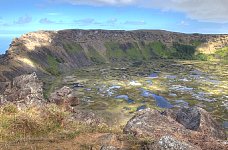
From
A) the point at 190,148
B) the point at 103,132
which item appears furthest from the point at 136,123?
the point at 190,148

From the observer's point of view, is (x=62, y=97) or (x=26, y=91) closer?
(x=26, y=91)

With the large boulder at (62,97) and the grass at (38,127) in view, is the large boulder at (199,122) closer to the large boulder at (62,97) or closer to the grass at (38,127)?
the grass at (38,127)

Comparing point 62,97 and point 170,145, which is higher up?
point 170,145

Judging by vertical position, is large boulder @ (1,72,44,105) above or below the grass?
below

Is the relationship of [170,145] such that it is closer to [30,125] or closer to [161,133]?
[161,133]

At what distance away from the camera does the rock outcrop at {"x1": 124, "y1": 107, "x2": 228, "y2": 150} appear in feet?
83.4

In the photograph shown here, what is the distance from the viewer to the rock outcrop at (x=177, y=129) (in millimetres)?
25406

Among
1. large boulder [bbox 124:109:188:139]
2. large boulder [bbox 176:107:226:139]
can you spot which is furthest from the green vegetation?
large boulder [bbox 176:107:226:139]

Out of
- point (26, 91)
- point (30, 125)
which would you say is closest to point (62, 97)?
point (26, 91)

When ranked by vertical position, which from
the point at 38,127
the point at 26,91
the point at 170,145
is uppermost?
the point at 170,145

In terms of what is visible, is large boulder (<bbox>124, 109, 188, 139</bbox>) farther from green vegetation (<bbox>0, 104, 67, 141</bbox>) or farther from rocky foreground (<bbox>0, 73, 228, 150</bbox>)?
green vegetation (<bbox>0, 104, 67, 141</bbox>)

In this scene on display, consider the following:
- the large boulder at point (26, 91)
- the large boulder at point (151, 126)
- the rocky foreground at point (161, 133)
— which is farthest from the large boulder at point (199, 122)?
the large boulder at point (26, 91)

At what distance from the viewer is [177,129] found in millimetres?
39125

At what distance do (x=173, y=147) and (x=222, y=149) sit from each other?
701cm
